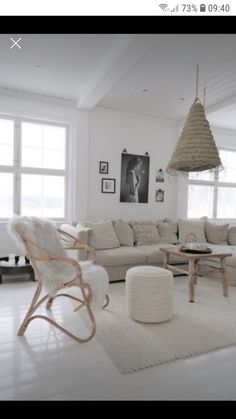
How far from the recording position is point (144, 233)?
420 centimetres

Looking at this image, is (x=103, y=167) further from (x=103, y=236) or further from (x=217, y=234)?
(x=217, y=234)

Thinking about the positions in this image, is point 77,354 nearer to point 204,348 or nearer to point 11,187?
point 204,348

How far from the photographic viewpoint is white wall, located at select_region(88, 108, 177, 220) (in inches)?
184

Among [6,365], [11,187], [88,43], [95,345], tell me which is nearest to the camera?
[6,365]

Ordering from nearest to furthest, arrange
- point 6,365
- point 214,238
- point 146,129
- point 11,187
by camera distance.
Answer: point 6,365 → point 11,187 → point 214,238 → point 146,129

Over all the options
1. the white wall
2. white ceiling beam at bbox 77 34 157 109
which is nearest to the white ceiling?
white ceiling beam at bbox 77 34 157 109

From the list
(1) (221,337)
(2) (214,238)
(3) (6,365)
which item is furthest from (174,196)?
(3) (6,365)

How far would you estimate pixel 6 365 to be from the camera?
66.4 inches

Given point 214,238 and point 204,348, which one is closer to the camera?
point 204,348

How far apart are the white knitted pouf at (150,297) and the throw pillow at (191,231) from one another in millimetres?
2186

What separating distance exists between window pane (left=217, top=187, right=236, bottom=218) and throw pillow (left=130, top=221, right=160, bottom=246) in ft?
8.42

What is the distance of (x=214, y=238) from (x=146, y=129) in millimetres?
2397

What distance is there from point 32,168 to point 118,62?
2311 mm
